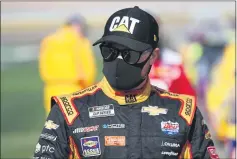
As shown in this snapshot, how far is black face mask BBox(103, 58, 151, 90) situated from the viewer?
3824 millimetres

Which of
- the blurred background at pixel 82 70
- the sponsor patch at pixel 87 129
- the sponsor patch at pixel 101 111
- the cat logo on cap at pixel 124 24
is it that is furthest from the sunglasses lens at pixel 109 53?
the blurred background at pixel 82 70

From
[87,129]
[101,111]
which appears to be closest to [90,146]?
[87,129]

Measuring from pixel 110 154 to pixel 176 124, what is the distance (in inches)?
14.9

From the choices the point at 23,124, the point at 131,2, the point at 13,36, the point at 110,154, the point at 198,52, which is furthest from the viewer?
the point at 13,36

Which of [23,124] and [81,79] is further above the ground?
[81,79]

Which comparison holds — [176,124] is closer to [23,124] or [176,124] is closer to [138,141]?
[138,141]

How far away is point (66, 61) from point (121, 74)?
757 centimetres

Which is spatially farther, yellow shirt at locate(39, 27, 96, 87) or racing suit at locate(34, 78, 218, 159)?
yellow shirt at locate(39, 27, 96, 87)

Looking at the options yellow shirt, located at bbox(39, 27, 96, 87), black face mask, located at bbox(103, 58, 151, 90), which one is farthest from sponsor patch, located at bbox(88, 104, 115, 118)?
yellow shirt, located at bbox(39, 27, 96, 87)

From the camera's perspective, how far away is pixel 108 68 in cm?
385

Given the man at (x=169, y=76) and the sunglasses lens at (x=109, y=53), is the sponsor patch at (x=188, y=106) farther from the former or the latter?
the man at (x=169, y=76)

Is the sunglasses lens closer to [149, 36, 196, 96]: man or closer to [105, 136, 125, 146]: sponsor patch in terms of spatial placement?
[105, 136, 125, 146]: sponsor patch

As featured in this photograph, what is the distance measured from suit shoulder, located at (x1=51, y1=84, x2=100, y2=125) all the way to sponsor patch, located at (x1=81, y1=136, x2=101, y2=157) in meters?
0.12

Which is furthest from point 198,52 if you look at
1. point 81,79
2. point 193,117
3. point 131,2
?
point 193,117
